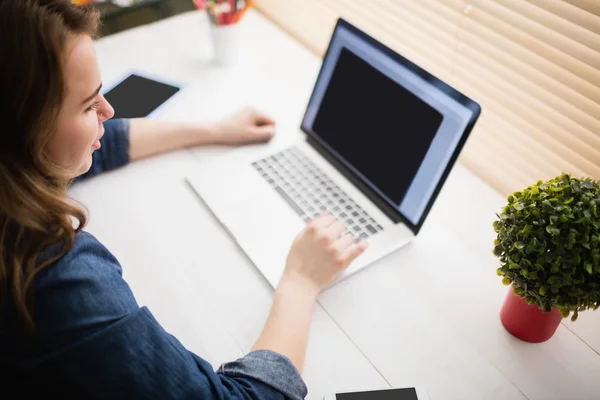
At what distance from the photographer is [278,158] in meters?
1.04

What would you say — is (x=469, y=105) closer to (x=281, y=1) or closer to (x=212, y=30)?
(x=212, y=30)

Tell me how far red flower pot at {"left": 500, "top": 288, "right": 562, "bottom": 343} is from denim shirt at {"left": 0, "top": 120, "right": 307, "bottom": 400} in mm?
430

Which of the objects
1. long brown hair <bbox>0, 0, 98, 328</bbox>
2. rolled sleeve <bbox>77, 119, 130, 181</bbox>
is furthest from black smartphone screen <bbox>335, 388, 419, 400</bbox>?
rolled sleeve <bbox>77, 119, 130, 181</bbox>

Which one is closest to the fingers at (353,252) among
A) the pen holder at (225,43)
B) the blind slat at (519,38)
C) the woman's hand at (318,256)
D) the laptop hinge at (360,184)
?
the woman's hand at (318,256)

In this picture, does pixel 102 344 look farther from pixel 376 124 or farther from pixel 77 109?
pixel 376 124

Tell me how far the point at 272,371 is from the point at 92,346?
0.79 ft

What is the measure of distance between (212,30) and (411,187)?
699 mm

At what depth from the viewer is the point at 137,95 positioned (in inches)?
46.6

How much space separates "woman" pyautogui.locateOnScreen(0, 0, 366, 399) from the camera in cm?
Result: 51

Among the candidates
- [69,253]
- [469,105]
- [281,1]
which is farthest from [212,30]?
[69,253]

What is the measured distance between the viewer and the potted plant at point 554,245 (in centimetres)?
64

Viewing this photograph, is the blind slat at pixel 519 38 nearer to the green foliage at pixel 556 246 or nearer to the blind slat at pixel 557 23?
the blind slat at pixel 557 23

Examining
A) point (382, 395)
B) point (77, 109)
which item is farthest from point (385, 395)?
point (77, 109)

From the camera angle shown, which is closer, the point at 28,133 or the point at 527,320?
the point at 28,133
